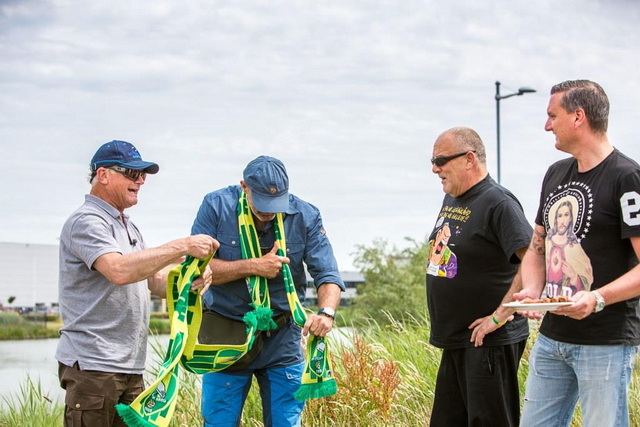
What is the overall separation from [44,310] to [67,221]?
39.7 m

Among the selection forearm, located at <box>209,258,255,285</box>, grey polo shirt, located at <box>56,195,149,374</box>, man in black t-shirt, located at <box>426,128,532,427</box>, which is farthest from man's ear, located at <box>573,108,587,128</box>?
grey polo shirt, located at <box>56,195,149,374</box>

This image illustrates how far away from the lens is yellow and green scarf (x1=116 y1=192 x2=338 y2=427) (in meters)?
4.20

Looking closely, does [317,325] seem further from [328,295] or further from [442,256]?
[442,256]

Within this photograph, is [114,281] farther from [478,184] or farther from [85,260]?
[478,184]

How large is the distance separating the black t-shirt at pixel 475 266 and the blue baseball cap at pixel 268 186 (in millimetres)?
967

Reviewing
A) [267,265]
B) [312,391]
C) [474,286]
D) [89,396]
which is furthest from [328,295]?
[89,396]

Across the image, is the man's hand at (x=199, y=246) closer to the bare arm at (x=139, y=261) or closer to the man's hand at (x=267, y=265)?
the bare arm at (x=139, y=261)

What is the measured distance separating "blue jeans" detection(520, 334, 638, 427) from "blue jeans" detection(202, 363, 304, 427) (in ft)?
4.44

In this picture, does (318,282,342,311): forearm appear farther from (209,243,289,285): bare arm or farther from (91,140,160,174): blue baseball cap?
(91,140,160,174): blue baseball cap

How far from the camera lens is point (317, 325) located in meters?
4.40

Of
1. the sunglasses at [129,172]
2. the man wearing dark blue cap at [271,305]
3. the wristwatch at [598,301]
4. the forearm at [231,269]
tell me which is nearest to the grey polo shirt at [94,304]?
the sunglasses at [129,172]

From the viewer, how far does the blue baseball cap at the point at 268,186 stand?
4.37 metres

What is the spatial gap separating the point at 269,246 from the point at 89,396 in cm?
135

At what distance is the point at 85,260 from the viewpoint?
387 centimetres
